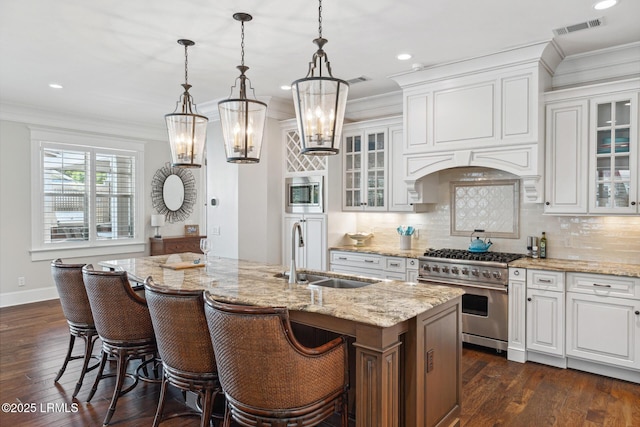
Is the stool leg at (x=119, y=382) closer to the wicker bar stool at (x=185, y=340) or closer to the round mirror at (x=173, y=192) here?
the wicker bar stool at (x=185, y=340)

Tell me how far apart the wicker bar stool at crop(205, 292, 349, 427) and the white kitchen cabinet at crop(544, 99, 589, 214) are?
2.82 m

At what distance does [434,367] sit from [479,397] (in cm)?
111

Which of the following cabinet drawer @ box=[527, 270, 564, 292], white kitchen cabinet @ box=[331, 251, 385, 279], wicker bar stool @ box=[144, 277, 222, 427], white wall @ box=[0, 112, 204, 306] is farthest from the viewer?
white wall @ box=[0, 112, 204, 306]

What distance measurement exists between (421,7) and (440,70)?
1.29 m

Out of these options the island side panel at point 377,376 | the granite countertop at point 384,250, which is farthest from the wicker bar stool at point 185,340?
the granite countertop at point 384,250

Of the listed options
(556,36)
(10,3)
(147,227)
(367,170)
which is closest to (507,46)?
(556,36)

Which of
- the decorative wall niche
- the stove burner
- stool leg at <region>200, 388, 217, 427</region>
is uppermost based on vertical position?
the decorative wall niche

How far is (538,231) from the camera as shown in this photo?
4.18m

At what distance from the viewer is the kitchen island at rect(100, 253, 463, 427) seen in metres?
1.93

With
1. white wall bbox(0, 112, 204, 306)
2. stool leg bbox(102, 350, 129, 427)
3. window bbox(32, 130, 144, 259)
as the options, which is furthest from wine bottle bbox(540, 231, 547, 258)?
white wall bbox(0, 112, 204, 306)

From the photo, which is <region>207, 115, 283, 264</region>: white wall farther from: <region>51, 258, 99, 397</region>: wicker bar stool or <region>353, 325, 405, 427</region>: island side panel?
<region>353, 325, 405, 427</region>: island side panel

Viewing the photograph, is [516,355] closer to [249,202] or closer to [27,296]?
[249,202]

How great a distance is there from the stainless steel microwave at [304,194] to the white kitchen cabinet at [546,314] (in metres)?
2.56

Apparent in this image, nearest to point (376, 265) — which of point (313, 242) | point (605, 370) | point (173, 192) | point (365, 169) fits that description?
point (313, 242)
